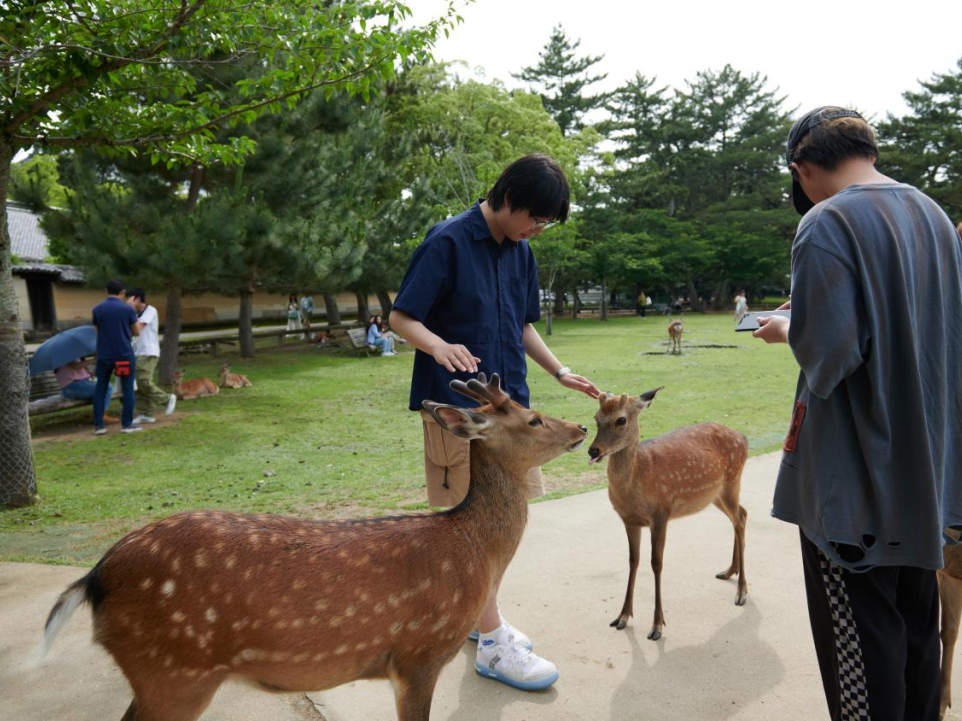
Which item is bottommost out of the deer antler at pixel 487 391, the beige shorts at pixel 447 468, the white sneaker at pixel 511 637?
the white sneaker at pixel 511 637

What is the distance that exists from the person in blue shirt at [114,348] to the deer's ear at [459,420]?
765 centimetres

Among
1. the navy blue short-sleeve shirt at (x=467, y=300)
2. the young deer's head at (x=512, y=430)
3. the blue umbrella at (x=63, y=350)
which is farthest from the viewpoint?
the blue umbrella at (x=63, y=350)

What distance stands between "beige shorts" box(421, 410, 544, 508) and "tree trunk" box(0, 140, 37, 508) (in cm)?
442

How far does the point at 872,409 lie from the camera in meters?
1.82

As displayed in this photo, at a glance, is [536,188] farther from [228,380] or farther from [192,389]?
[228,380]

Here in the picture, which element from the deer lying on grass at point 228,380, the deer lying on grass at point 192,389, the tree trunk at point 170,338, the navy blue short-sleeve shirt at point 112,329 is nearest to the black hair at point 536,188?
the navy blue short-sleeve shirt at point 112,329

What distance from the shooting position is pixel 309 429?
924 cm

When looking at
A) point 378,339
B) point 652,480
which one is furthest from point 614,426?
point 378,339

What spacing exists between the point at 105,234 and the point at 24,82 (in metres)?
7.66

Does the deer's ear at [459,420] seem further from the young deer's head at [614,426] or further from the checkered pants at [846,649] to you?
the checkered pants at [846,649]

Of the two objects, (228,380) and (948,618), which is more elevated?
(948,618)

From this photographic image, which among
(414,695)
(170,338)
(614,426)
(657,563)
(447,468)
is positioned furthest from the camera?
(170,338)

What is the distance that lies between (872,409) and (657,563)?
176 cm

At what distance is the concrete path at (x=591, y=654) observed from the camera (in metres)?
2.63
